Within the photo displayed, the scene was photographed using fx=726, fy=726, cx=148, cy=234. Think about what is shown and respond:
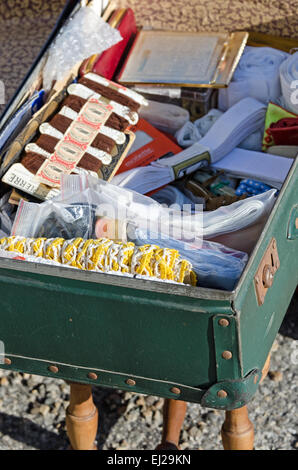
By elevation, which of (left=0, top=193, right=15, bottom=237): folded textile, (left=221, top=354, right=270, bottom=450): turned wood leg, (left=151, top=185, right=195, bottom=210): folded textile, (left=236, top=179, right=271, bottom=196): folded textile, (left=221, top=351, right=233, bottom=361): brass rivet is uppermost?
(left=236, top=179, right=271, bottom=196): folded textile

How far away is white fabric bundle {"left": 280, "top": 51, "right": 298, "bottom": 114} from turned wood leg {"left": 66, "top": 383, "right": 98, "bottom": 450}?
105cm

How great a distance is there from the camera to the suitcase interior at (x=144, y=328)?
55.9 inches

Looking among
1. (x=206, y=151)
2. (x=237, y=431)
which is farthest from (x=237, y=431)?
(x=206, y=151)

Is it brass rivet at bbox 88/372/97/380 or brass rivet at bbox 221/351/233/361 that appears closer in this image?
brass rivet at bbox 221/351/233/361

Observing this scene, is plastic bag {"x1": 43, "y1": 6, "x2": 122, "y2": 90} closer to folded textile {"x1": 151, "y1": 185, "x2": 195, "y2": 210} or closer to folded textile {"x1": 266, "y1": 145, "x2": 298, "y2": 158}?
folded textile {"x1": 151, "y1": 185, "x2": 195, "y2": 210}

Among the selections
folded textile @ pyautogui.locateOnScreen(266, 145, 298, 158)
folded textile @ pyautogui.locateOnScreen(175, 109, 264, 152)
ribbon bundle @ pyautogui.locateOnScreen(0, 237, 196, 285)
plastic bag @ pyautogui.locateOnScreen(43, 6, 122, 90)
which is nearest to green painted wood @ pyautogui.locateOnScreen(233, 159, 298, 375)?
ribbon bundle @ pyautogui.locateOnScreen(0, 237, 196, 285)

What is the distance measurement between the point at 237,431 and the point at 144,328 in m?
0.59

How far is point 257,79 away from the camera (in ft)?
7.69

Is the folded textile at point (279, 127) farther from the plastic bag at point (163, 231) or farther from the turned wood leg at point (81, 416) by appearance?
the turned wood leg at point (81, 416)

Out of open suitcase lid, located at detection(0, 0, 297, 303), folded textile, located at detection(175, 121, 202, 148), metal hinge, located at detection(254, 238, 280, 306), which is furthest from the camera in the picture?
folded textile, located at detection(175, 121, 202, 148)

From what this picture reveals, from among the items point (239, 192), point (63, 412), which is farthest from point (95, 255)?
point (63, 412)

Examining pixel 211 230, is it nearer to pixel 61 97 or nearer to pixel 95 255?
pixel 95 255

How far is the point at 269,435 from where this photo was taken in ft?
Result: 7.41

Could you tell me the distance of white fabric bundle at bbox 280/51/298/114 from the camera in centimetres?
221
